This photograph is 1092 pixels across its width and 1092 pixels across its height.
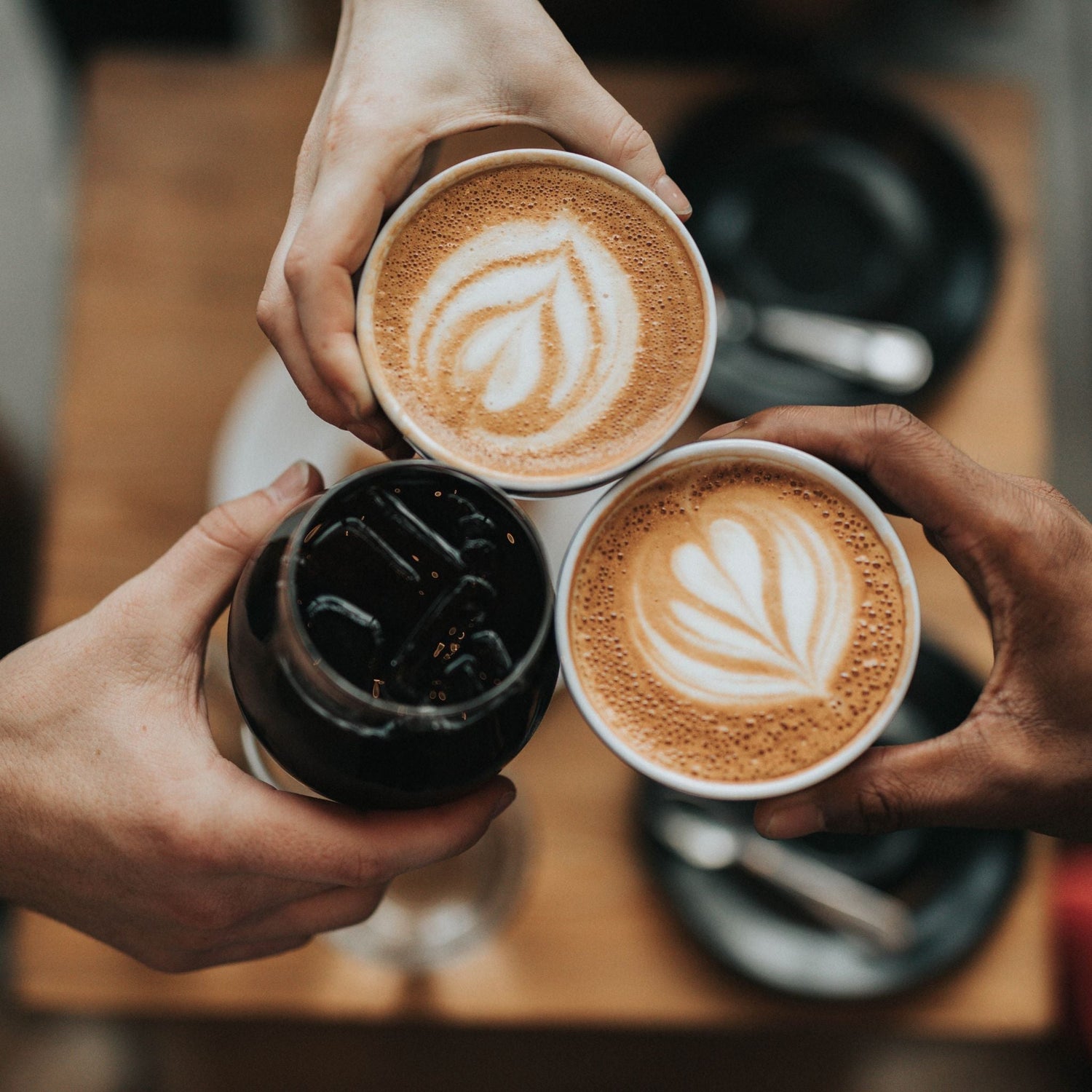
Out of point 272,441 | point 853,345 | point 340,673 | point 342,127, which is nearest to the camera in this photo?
point 340,673

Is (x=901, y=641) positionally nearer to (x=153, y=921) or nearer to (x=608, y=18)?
(x=153, y=921)

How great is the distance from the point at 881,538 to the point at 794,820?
0.16 meters

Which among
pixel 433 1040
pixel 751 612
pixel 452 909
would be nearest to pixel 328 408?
pixel 751 612

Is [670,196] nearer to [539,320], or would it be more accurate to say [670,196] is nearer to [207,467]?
[539,320]

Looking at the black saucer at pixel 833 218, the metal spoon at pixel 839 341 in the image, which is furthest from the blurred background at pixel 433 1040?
the metal spoon at pixel 839 341

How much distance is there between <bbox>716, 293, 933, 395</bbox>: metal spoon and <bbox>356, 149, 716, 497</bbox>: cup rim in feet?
1.13

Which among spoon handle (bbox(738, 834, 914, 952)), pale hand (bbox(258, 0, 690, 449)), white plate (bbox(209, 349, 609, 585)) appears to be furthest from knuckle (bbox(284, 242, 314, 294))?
spoon handle (bbox(738, 834, 914, 952))

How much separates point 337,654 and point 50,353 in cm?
129

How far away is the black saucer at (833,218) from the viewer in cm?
92

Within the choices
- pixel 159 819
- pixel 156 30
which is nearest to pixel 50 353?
pixel 156 30

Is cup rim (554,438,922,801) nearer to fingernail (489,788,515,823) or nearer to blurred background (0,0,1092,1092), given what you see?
fingernail (489,788,515,823)

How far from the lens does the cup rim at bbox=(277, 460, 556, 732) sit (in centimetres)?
45

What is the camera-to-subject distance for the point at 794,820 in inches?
22.9

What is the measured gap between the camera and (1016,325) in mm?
935
